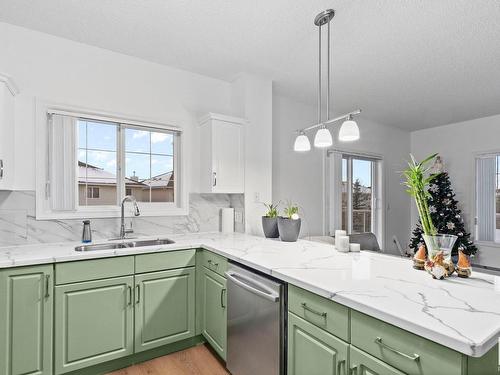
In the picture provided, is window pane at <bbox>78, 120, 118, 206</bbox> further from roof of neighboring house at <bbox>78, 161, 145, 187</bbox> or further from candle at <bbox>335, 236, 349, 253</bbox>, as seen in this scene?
candle at <bbox>335, 236, 349, 253</bbox>

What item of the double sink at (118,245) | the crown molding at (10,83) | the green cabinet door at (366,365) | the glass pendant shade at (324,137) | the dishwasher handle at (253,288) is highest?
the crown molding at (10,83)

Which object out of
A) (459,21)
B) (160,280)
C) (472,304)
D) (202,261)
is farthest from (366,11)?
(160,280)

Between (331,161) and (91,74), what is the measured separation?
326 cm

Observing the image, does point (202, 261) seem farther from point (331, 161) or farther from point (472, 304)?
point (331, 161)

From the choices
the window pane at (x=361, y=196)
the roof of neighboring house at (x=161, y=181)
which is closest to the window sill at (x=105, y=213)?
the roof of neighboring house at (x=161, y=181)

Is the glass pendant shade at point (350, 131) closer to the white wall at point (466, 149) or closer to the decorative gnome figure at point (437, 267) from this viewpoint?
the decorative gnome figure at point (437, 267)

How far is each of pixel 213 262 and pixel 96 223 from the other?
1156 millimetres

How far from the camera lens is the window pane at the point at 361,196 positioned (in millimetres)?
4820

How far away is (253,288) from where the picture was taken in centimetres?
177

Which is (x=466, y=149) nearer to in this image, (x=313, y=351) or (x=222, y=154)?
(x=222, y=154)

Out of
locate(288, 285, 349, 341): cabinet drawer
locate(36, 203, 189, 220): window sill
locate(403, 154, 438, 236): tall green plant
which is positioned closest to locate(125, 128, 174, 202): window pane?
locate(36, 203, 189, 220): window sill

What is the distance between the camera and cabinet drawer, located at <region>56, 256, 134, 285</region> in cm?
192

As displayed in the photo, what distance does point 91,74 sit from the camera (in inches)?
103

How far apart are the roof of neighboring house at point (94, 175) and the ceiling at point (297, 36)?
43.6 inches
